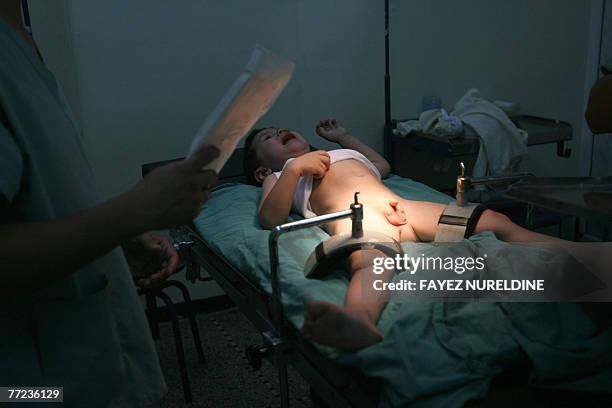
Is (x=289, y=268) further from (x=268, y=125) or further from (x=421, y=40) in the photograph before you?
(x=421, y=40)

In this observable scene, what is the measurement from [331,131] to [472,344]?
145 cm

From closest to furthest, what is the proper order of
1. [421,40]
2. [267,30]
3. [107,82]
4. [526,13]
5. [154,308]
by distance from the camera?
[154,308] → [107,82] → [267,30] → [421,40] → [526,13]

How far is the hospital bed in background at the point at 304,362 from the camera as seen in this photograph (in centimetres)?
98

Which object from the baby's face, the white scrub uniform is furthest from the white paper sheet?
the baby's face

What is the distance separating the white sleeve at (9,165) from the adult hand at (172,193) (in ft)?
0.47

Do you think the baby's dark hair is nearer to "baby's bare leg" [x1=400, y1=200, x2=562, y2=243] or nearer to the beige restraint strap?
"baby's bare leg" [x1=400, y1=200, x2=562, y2=243]

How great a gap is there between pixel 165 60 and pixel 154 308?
1.08 metres

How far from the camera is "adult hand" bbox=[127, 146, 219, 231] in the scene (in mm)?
714

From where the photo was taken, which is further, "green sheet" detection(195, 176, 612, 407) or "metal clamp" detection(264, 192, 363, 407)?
"metal clamp" detection(264, 192, 363, 407)

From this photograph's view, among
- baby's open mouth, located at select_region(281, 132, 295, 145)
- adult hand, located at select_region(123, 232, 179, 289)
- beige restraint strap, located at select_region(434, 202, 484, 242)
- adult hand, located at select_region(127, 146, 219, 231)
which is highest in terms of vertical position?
adult hand, located at select_region(127, 146, 219, 231)

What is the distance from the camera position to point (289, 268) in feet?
4.72

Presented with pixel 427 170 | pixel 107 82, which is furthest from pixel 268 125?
pixel 427 170

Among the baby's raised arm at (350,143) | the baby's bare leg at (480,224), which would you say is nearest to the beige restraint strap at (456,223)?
the baby's bare leg at (480,224)

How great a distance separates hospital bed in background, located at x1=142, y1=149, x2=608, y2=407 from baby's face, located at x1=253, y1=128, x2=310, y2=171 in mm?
458
